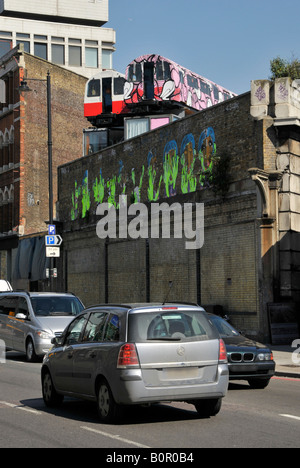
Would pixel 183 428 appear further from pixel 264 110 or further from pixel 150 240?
pixel 150 240

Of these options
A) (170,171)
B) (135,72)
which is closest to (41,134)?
(135,72)

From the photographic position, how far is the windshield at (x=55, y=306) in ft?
66.7

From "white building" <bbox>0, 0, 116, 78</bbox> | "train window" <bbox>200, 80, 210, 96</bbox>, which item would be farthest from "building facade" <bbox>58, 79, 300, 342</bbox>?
"white building" <bbox>0, 0, 116, 78</bbox>

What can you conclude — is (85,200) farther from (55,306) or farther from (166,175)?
(55,306)

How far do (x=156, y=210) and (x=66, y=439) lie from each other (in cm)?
2092

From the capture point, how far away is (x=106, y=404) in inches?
383

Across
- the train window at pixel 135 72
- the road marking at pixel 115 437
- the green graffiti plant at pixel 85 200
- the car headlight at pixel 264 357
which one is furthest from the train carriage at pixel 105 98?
the road marking at pixel 115 437

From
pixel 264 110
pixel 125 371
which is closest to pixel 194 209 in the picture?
pixel 264 110

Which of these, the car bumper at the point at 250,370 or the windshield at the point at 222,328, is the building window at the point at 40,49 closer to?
the windshield at the point at 222,328

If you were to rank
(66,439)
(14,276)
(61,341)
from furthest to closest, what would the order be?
1. (14,276)
2. (61,341)
3. (66,439)

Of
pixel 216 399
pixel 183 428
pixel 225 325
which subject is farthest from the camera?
pixel 225 325

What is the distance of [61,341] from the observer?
11633 mm

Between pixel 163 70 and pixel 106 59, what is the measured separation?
175ft

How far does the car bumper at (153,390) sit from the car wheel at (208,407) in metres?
0.39
